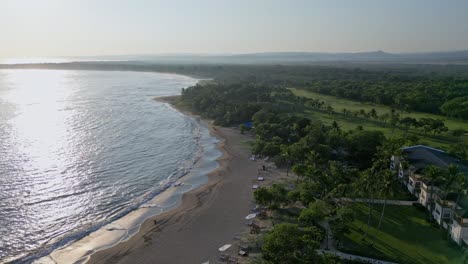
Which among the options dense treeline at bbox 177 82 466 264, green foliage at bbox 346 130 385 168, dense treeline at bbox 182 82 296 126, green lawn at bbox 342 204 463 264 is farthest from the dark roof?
dense treeline at bbox 182 82 296 126

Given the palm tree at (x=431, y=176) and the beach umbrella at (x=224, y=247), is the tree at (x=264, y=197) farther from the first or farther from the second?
the palm tree at (x=431, y=176)

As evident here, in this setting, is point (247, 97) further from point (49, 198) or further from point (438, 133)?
point (49, 198)

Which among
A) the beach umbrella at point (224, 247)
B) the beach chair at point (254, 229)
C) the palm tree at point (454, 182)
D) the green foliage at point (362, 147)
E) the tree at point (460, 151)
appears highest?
the palm tree at point (454, 182)

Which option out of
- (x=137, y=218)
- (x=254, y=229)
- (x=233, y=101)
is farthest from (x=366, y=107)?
(x=137, y=218)

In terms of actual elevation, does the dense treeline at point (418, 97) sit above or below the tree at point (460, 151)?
below

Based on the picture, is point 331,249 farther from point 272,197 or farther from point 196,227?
point 196,227

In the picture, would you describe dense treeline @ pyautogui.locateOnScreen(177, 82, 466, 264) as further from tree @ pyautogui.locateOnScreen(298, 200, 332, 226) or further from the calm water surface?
the calm water surface

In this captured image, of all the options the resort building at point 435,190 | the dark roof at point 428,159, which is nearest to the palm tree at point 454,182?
the resort building at point 435,190

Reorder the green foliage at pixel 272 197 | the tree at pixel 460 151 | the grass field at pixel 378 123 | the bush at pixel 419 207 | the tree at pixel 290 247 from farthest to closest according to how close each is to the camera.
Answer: the grass field at pixel 378 123 < the tree at pixel 460 151 < the bush at pixel 419 207 < the green foliage at pixel 272 197 < the tree at pixel 290 247

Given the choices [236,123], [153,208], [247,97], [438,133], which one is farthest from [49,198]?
[247,97]
